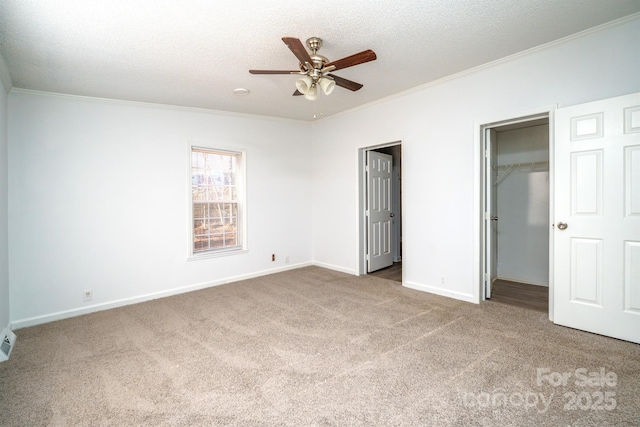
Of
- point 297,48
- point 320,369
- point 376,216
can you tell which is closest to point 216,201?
point 376,216

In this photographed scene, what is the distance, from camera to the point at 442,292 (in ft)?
13.0

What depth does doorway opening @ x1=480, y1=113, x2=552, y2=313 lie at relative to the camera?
4.33 m

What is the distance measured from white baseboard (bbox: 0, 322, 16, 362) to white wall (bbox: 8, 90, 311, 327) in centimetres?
42

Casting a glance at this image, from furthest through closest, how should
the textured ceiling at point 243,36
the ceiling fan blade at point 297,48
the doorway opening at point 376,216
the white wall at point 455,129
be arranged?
the doorway opening at point 376,216 < the white wall at point 455,129 < the textured ceiling at point 243,36 < the ceiling fan blade at point 297,48

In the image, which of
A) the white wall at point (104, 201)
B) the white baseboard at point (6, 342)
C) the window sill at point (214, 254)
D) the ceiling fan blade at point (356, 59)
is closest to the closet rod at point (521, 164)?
the ceiling fan blade at point (356, 59)

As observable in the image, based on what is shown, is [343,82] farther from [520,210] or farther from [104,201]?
[520,210]

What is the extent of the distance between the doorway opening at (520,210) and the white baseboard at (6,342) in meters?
5.10

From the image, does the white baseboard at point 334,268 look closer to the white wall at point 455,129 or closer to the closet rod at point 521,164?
the white wall at point 455,129

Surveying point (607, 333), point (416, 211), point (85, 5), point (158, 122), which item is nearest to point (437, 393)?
point (607, 333)

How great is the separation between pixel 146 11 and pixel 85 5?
1.26 feet

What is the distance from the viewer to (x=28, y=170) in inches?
135

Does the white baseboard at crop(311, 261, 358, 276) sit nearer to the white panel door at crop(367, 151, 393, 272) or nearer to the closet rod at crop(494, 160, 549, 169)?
the white panel door at crop(367, 151, 393, 272)

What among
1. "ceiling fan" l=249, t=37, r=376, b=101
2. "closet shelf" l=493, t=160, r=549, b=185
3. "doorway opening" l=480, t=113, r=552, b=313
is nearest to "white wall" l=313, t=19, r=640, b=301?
"doorway opening" l=480, t=113, r=552, b=313

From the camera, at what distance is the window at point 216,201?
15.3ft
